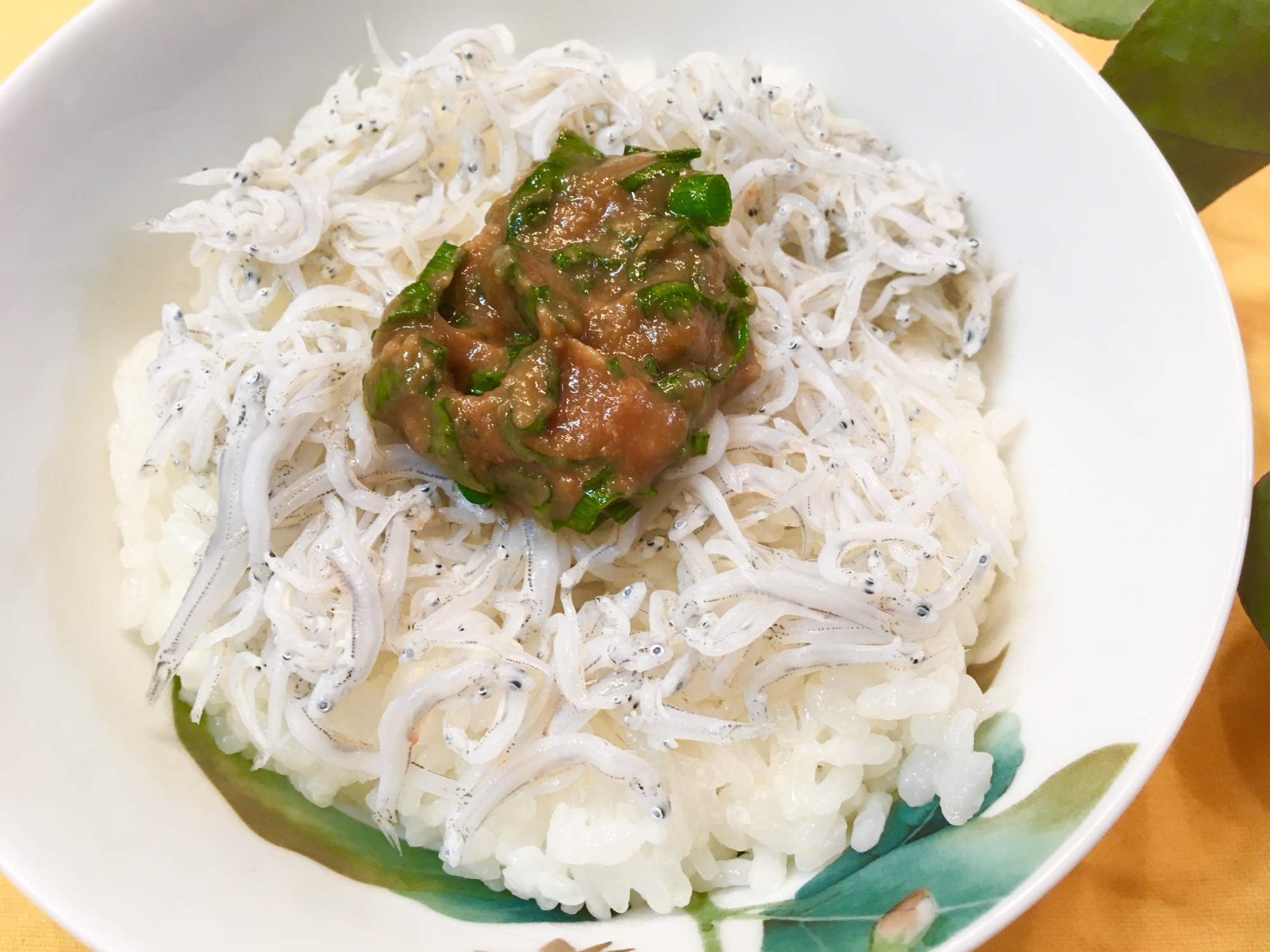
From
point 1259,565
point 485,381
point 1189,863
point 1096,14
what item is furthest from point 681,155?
point 1189,863

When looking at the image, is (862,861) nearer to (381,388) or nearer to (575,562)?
(575,562)

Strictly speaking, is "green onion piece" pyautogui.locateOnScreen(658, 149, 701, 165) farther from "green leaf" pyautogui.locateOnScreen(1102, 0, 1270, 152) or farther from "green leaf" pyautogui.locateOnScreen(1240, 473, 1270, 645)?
"green leaf" pyautogui.locateOnScreen(1240, 473, 1270, 645)

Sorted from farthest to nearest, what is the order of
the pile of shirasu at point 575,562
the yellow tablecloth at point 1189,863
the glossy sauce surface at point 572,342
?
the yellow tablecloth at point 1189,863
the pile of shirasu at point 575,562
the glossy sauce surface at point 572,342

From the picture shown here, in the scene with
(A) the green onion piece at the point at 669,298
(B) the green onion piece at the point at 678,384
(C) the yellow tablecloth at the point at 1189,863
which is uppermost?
(A) the green onion piece at the point at 669,298

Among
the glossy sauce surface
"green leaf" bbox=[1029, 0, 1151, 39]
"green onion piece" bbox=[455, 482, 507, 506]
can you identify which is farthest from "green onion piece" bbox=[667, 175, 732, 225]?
"green leaf" bbox=[1029, 0, 1151, 39]

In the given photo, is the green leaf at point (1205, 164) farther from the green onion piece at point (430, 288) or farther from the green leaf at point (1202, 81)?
the green onion piece at point (430, 288)

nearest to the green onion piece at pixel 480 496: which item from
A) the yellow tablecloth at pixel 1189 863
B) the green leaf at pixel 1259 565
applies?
the yellow tablecloth at pixel 1189 863

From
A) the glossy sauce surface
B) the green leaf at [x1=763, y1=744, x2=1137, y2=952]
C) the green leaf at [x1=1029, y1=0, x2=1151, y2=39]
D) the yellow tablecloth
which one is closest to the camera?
the green leaf at [x1=763, y1=744, x2=1137, y2=952]
